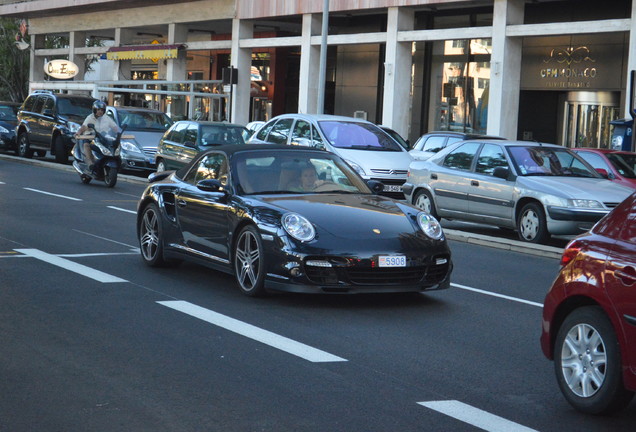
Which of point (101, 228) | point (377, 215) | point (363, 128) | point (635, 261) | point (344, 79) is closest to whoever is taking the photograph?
point (635, 261)

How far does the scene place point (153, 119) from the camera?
1187 inches

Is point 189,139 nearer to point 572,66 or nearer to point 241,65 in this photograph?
point 572,66

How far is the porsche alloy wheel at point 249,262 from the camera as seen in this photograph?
9.48m

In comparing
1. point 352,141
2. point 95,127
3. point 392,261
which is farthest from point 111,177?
point 392,261

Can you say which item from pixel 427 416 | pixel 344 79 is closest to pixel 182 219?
pixel 427 416

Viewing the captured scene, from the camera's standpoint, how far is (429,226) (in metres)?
9.73

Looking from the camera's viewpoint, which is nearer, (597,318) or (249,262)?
(597,318)

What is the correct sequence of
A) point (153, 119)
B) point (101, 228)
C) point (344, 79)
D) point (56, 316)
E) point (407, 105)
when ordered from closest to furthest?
point (56, 316) < point (101, 228) < point (153, 119) < point (407, 105) < point (344, 79)

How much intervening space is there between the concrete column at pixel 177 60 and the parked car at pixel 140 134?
64.3ft

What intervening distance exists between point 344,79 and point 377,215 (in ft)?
124

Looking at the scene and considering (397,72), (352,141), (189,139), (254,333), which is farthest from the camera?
(397,72)

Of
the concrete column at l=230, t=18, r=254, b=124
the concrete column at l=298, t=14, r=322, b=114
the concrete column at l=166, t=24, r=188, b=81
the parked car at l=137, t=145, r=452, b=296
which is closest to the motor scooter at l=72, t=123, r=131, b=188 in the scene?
the parked car at l=137, t=145, r=452, b=296

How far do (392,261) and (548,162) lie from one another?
8316mm

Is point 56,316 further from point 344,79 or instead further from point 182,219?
point 344,79
